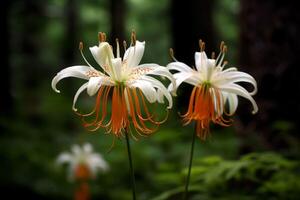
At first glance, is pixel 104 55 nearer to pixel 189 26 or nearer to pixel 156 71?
pixel 156 71

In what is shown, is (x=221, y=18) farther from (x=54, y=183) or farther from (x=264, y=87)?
(x=264, y=87)

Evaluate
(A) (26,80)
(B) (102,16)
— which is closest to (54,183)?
(A) (26,80)

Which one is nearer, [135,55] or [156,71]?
[156,71]

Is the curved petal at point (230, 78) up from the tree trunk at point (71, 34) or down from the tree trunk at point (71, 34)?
down

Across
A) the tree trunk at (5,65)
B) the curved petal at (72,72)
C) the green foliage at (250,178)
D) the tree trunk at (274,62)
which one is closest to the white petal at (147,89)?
the curved petal at (72,72)

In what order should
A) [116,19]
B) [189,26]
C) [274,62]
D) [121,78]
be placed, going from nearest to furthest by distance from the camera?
[121,78] → [274,62] → [189,26] → [116,19]

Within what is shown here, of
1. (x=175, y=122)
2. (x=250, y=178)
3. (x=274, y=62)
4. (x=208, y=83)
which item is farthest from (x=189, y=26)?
(x=208, y=83)

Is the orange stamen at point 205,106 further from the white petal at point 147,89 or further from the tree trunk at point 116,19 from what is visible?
the tree trunk at point 116,19

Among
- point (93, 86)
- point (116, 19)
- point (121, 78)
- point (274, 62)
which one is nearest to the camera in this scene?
point (93, 86)
